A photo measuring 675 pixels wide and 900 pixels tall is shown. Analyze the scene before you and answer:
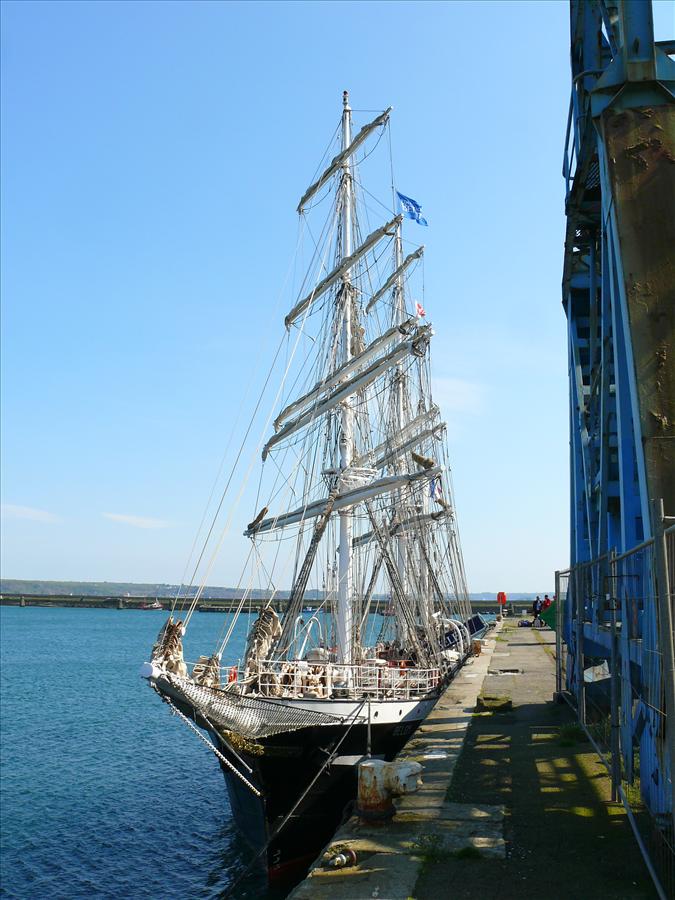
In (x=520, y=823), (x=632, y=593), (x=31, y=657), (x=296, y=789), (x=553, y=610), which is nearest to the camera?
(x=632, y=593)

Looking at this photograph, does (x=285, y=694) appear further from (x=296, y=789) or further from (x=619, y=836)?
(x=619, y=836)

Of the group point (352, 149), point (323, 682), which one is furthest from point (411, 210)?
point (323, 682)

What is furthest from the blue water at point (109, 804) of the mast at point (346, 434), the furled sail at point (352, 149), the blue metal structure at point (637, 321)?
the furled sail at point (352, 149)

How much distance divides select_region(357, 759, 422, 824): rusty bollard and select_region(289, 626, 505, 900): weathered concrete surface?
0.45ft

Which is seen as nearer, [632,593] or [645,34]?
[632,593]

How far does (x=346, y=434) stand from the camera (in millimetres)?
24609

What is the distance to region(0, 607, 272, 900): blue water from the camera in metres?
16.0

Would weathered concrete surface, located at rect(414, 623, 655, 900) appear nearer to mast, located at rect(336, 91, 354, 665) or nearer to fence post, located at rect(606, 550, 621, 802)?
fence post, located at rect(606, 550, 621, 802)

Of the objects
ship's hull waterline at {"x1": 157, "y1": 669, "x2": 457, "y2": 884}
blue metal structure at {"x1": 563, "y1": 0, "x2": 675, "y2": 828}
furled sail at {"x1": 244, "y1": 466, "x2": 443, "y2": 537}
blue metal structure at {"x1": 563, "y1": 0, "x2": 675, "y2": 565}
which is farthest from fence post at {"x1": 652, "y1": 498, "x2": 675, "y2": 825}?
furled sail at {"x1": 244, "y1": 466, "x2": 443, "y2": 537}

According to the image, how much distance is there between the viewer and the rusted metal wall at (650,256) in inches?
312

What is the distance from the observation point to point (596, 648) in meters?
13.4

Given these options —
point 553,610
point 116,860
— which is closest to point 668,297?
point 553,610

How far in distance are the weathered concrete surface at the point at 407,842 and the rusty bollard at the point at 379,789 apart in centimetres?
14

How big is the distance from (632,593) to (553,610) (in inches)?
449
